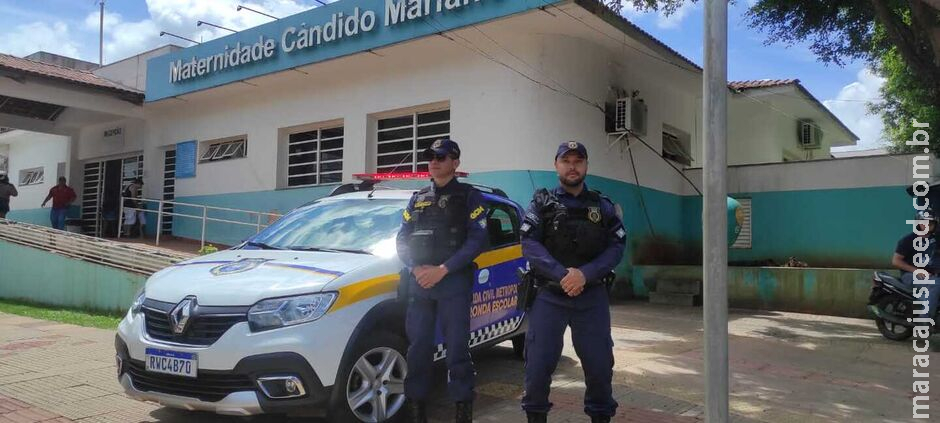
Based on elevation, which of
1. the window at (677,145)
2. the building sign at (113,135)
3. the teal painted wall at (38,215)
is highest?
the building sign at (113,135)

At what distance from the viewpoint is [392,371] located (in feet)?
13.1

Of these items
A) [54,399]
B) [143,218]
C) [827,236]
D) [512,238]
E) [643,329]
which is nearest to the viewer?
[54,399]

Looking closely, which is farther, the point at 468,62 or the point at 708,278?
the point at 468,62

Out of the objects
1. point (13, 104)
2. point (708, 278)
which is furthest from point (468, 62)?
point (13, 104)

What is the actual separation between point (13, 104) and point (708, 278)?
60.4 feet

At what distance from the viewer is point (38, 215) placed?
65.4 feet

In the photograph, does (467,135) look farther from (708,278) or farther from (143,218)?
(143,218)

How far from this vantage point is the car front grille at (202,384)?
3.54 metres

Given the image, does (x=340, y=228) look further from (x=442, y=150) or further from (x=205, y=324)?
(x=205, y=324)

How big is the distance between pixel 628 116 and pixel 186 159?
33.4 ft

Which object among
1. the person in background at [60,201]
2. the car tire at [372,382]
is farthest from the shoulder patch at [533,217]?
the person in background at [60,201]

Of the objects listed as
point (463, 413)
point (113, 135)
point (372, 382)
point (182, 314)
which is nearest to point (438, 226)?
point (372, 382)

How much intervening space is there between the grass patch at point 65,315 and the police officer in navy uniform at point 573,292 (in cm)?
675

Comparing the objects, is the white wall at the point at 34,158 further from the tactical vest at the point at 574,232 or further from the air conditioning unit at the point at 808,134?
the air conditioning unit at the point at 808,134
